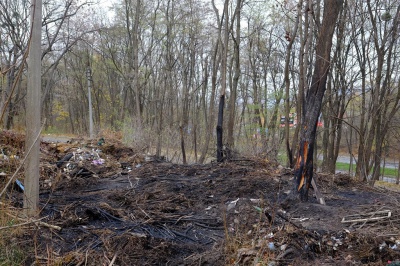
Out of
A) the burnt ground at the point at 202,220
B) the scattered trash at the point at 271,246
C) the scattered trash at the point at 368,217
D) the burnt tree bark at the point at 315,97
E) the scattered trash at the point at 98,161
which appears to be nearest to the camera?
the scattered trash at the point at 271,246

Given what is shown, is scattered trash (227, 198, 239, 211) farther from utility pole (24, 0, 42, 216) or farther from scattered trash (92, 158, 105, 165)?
scattered trash (92, 158, 105, 165)

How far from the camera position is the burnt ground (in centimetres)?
340

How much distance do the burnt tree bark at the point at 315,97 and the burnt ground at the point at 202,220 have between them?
0.43m

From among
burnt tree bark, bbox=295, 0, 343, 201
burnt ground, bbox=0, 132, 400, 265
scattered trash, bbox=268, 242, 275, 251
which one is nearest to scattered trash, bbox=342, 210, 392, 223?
burnt ground, bbox=0, 132, 400, 265

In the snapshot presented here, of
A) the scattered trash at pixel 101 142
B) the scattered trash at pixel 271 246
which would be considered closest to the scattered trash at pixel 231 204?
the scattered trash at pixel 271 246

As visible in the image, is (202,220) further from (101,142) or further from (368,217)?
(101,142)

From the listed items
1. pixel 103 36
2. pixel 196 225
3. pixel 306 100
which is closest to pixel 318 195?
pixel 306 100

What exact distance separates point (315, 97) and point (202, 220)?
7.92 ft

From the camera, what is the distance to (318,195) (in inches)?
213

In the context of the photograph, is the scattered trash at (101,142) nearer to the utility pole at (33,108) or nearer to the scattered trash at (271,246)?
the utility pole at (33,108)

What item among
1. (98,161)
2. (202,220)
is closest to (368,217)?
(202,220)

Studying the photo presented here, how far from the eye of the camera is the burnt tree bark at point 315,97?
196 inches

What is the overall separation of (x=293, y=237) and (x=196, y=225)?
1624mm

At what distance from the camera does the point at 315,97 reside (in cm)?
508
